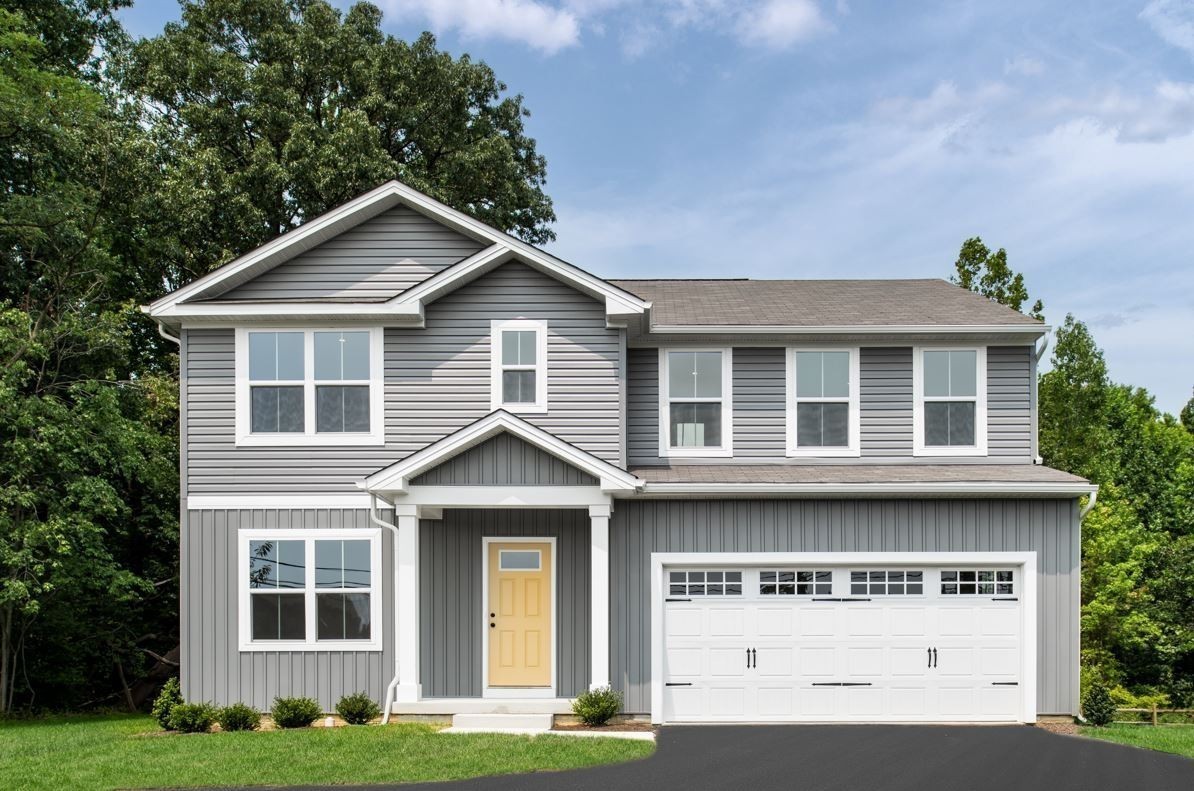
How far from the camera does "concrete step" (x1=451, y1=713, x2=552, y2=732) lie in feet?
40.2

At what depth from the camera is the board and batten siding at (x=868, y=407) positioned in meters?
14.7

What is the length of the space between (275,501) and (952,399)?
10.5 m

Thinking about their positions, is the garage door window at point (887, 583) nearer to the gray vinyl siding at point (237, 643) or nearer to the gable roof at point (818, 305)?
the gable roof at point (818, 305)

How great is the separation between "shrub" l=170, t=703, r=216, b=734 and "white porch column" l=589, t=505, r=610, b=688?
527 cm

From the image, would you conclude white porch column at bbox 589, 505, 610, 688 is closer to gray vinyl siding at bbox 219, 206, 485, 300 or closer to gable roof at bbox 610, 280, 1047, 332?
gable roof at bbox 610, 280, 1047, 332

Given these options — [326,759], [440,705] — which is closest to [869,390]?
[440,705]

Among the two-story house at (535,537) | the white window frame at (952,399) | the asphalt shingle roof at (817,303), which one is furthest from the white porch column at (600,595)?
the white window frame at (952,399)

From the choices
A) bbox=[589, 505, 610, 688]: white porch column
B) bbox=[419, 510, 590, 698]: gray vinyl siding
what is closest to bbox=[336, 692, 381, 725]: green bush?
bbox=[419, 510, 590, 698]: gray vinyl siding

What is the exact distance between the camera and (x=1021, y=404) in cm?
1474

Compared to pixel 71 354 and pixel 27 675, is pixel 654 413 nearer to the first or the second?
pixel 71 354

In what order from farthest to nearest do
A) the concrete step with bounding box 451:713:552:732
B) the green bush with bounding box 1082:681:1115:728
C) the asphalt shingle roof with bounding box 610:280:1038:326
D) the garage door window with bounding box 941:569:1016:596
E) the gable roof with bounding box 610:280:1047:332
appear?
the asphalt shingle roof with bounding box 610:280:1038:326, the gable roof with bounding box 610:280:1047:332, the garage door window with bounding box 941:569:1016:596, the green bush with bounding box 1082:681:1115:728, the concrete step with bounding box 451:713:552:732

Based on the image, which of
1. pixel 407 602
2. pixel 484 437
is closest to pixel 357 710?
pixel 407 602

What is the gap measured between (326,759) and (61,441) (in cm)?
764

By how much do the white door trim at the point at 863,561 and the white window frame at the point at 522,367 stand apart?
282 centimetres
